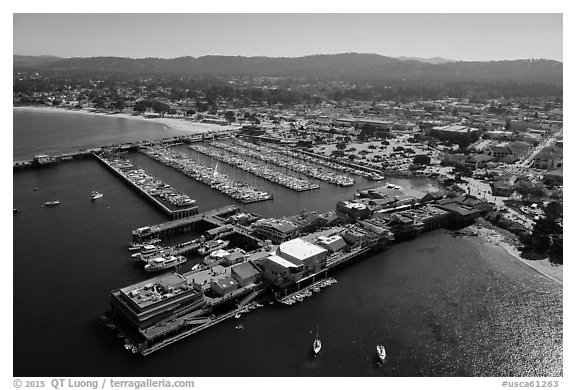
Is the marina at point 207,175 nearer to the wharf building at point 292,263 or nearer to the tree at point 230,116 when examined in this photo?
the wharf building at point 292,263

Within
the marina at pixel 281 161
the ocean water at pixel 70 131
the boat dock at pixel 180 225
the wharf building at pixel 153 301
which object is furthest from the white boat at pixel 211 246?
the ocean water at pixel 70 131

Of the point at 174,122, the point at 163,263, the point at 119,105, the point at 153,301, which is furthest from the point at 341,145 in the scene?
the point at 119,105

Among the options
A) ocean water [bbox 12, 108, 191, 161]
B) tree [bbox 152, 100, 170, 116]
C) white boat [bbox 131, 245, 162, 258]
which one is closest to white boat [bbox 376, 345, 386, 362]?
white boat [bbox 131, 245, 162, 258]

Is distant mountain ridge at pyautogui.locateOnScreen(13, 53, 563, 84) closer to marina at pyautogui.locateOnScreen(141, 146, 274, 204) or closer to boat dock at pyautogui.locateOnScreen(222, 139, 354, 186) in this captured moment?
boat dock at pyautogui.locateOnScreen(222, 139, 354, 186)

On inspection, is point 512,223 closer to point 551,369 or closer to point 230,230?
point 551,369

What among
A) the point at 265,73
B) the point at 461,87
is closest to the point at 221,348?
the point at 461,87

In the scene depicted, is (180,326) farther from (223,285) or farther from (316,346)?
(316,346)
